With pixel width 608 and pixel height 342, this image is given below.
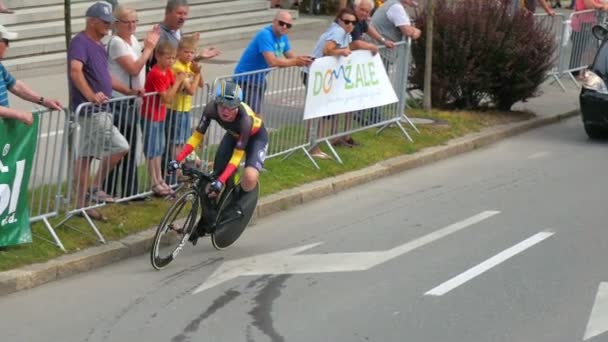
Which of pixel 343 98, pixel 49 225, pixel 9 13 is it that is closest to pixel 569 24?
pixel 343 98

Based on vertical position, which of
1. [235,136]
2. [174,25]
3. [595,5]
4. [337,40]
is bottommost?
[595,5]

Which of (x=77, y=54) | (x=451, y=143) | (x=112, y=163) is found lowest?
(x=451, y=143)

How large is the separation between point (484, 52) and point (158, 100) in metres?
6.71

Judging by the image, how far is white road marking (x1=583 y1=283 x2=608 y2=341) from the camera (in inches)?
297

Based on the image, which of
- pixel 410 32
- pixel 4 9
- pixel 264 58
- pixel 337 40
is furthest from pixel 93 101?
pixel 4 9

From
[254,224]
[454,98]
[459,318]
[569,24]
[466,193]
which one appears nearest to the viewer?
[459,318]

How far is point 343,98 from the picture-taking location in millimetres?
13094

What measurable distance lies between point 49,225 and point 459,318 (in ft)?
11.4

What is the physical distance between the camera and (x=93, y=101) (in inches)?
373

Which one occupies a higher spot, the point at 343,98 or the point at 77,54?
the point at 77,54

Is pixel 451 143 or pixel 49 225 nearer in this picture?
pixel 49 225

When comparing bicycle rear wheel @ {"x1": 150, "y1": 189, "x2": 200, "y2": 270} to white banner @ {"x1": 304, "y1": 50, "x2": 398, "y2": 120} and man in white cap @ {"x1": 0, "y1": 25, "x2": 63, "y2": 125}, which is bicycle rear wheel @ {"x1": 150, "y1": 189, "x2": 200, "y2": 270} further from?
white banner @ {"x1": 304, "y1": 50, "x2": 398, "y2": 120}

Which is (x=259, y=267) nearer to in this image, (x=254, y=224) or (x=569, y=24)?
(x=254, y=224)

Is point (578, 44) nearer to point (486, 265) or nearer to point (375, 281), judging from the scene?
point (486, 265)
